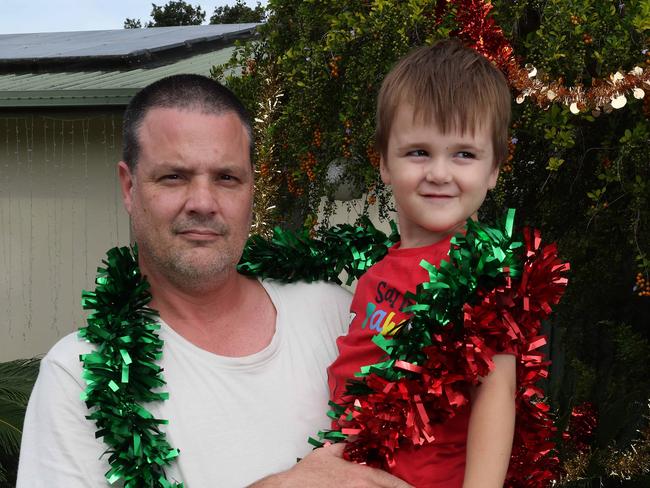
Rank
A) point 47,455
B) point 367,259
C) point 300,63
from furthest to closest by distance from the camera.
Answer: point 300,63 → point 367,259 → point 47,455

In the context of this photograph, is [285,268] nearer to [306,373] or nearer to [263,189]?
[306,373]

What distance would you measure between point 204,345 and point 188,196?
1.41 feet

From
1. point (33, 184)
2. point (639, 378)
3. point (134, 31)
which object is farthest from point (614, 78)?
point (134, 31)

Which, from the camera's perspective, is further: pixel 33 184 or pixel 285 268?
pixel 33 184

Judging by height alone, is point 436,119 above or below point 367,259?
above

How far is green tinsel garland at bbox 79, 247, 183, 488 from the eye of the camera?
1980 mm

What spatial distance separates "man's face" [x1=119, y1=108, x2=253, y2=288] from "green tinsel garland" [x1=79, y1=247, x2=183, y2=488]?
158mm

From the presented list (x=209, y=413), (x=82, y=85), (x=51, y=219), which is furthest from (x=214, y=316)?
(x=51, y=219)

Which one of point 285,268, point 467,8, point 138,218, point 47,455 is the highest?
point 467,8

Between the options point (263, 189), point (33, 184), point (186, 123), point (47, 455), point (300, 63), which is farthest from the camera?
point (33, 184)

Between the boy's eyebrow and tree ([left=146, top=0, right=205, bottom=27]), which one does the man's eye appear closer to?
the boy's eyebrow

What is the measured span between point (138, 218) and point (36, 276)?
5617 mm

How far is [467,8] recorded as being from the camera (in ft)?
10.7

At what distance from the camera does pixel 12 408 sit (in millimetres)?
4781
